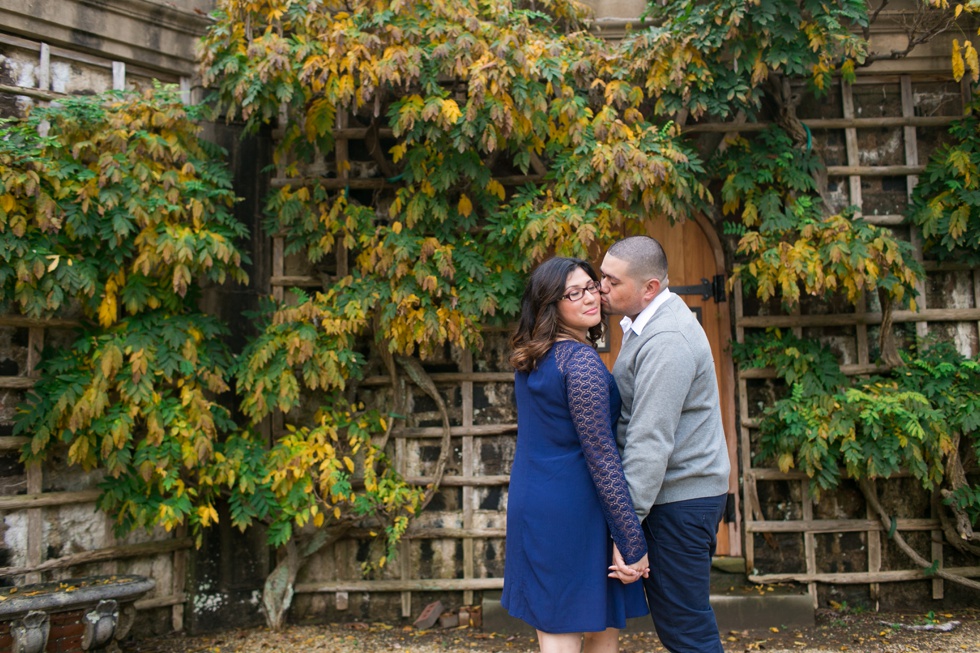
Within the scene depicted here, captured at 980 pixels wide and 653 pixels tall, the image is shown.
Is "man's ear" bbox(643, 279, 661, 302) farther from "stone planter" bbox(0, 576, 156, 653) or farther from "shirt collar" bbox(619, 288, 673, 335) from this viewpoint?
"stone planter" bbox(0, 576, 156, 653)

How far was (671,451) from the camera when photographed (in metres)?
2.33

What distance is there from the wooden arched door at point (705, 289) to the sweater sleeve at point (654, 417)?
250cm

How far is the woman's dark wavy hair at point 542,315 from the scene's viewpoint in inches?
96.3

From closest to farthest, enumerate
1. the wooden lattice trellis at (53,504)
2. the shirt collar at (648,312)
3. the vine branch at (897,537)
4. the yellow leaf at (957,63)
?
the shirt collar at (648,312), the wooden lattice trellis at (53,504), the yellow leaf at (957,63), the vine branch at (897,537)

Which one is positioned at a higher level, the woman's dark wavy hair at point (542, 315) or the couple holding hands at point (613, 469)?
the woman's dark wavy hair at point (542, 315)

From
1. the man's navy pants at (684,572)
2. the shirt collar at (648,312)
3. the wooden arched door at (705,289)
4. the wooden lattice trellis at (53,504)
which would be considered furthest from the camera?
the wooden arched door at (705,289)

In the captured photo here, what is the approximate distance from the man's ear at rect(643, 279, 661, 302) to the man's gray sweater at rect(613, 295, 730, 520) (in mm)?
50

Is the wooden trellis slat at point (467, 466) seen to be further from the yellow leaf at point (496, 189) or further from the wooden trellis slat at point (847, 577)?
the wooden trellis slat at point (847, 577)

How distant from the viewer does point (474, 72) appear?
13.0 feet

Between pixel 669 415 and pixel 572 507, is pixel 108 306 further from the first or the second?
pixel 669 415

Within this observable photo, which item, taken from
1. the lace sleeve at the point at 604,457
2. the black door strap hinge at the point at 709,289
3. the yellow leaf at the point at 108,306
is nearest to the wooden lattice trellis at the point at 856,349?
the black door strap hinge at the point at 709,289

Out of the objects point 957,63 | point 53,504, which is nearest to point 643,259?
point 957,63

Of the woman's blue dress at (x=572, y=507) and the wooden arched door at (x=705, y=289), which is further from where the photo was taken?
the wooden arched door at (x=705, y=289)

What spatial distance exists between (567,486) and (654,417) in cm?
34
